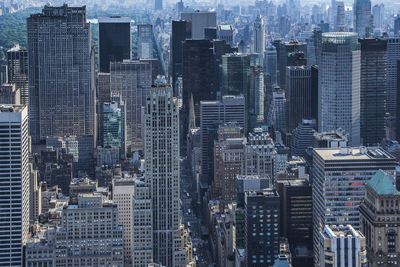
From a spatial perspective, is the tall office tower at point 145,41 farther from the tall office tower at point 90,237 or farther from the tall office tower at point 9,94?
the tall office tower at point 90,237

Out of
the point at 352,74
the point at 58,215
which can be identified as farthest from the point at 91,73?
the point at 58,215

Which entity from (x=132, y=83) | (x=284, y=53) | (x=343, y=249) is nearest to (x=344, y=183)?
(x=343, y=249)

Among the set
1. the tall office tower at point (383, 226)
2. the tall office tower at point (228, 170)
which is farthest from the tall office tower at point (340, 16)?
the tall office tower at point (383, 226)

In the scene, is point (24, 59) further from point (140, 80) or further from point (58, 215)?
point (58, 215)

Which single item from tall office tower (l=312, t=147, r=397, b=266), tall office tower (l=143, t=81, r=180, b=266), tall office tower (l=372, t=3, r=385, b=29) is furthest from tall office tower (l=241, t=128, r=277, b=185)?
tall office tower (l=372, t=3, r=385, b=29)

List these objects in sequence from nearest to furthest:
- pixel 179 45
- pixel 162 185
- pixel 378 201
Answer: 1. pixel 378 201
2. pixel 162 185
3. pixel 179 45

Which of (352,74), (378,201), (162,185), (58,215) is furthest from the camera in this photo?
(352,74)

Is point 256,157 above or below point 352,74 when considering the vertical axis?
below
